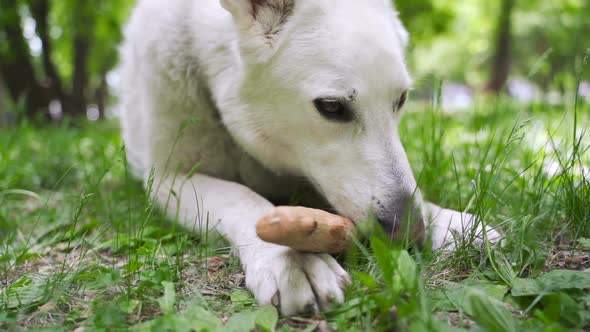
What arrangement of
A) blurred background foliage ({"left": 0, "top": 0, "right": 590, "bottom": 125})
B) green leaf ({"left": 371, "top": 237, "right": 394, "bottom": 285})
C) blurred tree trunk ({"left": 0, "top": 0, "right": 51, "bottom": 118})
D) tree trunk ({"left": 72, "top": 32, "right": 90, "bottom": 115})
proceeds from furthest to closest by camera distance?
1. tree trunk ({"left": 72, "top": 32, "right": 90, "bottom": 115})
2. blurred tree trunk ({"left": 0, "top": 0, "right": 51, "bottom": 118})
3. blurred background foliage ({"left": 0, "top": 0, "right": 590, "bottom": 125})
4. green leaf ({"left": 371, "top": 237, "right": 394, "bottom": 285})

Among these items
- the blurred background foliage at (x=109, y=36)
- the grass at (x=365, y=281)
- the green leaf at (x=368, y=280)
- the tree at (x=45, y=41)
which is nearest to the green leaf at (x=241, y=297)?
the grass at (x=365, y=281)

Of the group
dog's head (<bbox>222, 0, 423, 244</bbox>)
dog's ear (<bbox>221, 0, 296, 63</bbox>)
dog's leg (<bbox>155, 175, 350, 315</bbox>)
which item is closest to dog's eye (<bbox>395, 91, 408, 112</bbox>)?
dog's head (<bbox>222, 0, 423, 244</bbox>)

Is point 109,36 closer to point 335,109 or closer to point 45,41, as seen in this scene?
point 45,41

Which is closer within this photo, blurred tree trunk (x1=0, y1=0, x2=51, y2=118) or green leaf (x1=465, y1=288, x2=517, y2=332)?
green leaf (x1=465, y1=288, x2=517, y2=332)

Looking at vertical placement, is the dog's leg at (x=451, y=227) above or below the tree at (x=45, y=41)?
below

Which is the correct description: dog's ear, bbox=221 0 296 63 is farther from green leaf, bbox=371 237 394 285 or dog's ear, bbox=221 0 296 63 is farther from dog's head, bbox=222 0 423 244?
green leaf, bbox=371 237 394 285

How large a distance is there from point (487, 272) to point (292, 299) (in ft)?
1.97

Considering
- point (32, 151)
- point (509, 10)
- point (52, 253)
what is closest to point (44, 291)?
point (52, 253)

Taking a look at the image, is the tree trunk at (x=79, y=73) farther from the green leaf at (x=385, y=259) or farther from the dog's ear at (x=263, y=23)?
the green leaf at (x=385, y=259)

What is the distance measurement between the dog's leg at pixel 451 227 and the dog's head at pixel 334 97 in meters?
0.14

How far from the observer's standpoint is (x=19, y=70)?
344 inches

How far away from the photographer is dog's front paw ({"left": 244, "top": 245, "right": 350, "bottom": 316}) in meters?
1.22

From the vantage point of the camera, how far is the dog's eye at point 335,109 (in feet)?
5.49

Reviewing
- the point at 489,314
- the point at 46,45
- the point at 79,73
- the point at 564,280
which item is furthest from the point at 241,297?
the point at 79,73
